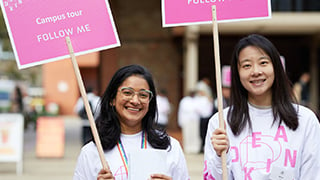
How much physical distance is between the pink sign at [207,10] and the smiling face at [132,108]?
1.59 feet

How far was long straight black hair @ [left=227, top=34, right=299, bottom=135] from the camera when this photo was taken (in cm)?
341

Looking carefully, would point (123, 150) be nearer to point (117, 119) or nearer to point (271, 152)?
point (117, 119)

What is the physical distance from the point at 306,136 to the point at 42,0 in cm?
188

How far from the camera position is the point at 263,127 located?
11.3 ft

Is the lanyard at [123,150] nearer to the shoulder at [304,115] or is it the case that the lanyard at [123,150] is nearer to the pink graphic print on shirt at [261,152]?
the pink graphic print on shirt at [261,152]

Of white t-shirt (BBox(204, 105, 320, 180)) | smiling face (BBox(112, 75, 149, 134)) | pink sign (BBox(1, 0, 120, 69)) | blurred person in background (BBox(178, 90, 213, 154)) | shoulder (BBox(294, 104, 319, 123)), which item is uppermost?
pink sign (BBox(1, 0, 120, 69))

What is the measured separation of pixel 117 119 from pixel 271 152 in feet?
3.20

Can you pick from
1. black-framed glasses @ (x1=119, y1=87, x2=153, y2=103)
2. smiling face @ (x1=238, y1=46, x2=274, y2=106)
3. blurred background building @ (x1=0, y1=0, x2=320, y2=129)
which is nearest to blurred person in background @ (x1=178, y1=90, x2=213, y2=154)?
blurred background building @ (x1=0, y1=0, x2=320, y2=129)

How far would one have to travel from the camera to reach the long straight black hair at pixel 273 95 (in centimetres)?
341

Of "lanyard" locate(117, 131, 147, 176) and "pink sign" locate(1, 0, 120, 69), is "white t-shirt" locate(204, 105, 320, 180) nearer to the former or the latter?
"lanyard" locate(117, 131, 147, 176)

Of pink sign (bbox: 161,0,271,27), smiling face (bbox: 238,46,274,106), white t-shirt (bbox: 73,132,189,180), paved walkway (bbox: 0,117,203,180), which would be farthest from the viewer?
paved walkway (bbox: 0,117,203,180)

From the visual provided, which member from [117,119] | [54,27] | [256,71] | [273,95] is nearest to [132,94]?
[117,119]

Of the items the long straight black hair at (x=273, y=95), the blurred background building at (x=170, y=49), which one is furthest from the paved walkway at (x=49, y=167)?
the long straight black hair at (x=273, y=95)

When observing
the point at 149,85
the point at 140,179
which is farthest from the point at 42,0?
the point at 140,179
